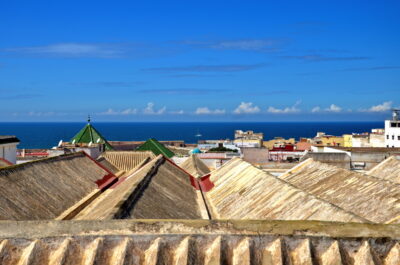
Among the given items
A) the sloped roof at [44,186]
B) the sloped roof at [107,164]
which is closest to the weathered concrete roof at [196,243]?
the sloped roof at [44,186]

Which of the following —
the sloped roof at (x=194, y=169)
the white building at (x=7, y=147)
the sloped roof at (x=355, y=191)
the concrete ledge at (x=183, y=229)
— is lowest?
the sloped roof at (x=194, y=169)

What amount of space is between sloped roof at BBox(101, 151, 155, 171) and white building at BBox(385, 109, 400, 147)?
96.4 feet

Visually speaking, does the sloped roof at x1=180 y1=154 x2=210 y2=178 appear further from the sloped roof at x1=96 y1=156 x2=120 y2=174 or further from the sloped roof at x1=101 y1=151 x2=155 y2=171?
the sloped roof at x1=96 y1=156 x2=120 y2=174

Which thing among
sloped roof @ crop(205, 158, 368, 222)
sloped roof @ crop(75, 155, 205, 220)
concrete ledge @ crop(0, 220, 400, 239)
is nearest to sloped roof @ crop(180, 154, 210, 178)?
sloped roof @ crop(205, 158, 368, 222)

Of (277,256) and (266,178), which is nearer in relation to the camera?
(277,256)

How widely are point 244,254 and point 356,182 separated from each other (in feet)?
30.8

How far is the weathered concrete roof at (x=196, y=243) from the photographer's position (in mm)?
8438

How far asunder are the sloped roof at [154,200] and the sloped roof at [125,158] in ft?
34.0

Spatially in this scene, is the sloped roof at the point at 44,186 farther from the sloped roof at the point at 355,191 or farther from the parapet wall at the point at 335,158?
the parapet wall at the point at 335,158

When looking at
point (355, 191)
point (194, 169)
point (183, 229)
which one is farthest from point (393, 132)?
point (183, 229)

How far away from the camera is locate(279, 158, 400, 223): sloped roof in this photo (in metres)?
13.2

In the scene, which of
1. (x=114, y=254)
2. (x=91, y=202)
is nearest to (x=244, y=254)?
(x=114, y=254)

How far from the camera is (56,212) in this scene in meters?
17.5

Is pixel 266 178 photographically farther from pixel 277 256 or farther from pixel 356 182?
pixel 277 256
